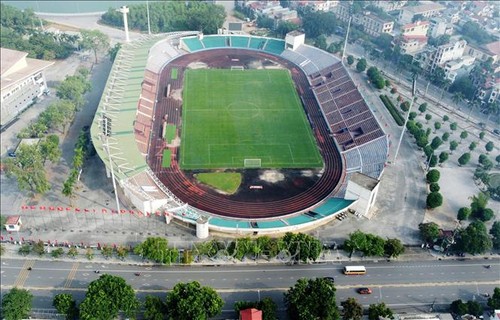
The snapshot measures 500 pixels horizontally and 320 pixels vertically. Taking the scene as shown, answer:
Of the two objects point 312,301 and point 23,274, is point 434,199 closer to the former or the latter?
point 312,301

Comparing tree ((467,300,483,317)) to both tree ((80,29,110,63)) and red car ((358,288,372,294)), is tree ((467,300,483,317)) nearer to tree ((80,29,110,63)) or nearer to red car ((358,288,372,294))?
red car ((358,288,372,294))

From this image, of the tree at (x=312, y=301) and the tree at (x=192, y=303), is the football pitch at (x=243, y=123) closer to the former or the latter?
the tree at (x=192, y=303)

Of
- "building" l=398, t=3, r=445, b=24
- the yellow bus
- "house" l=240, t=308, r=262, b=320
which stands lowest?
the yellow bus

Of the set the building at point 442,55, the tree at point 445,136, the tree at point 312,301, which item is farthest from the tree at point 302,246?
the building at point 442,55

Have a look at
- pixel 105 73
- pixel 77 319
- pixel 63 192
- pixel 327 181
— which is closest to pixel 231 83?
pixel 105 73

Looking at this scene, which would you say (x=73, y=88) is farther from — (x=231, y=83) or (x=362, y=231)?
(x=362, y=231)

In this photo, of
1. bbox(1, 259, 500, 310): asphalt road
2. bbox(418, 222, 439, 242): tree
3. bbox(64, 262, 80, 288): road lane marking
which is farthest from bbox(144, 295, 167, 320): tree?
bbox(418, 222, 439, 242): tree

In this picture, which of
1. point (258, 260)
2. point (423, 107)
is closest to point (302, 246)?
point (258, 260)
